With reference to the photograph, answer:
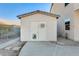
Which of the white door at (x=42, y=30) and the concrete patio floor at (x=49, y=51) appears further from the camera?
the white door at (x=42, y=30)

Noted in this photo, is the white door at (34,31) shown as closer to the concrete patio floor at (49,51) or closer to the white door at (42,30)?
the white door at (42,30)

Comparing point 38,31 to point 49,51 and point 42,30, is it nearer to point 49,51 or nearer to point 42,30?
point 42,30

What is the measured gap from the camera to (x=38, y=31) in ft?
52.4

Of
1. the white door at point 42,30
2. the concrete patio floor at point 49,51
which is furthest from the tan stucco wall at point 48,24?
the concrete patio floor at point 49,51

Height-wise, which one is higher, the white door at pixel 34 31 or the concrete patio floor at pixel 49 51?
the white door at pixel 34 31

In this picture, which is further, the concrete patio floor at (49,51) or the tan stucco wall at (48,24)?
the tan stucco wall at (48,24)

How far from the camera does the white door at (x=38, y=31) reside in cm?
1594

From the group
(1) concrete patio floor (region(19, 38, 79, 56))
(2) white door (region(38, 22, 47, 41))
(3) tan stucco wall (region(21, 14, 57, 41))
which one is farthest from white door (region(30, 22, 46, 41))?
(1) concrete patio floor (region(19, 38, 79, 56))

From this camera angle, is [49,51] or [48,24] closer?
[49,51]

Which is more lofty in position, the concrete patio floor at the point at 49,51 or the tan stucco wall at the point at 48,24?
the tan stucco wall at the point at 48,24

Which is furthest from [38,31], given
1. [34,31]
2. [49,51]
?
[49,51]

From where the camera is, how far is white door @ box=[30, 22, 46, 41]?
52.3 feet

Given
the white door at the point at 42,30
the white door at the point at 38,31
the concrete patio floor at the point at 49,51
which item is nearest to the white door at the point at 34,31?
the white door at the point at 38,31

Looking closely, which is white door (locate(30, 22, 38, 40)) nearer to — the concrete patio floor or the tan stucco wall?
the tan stucco wall
